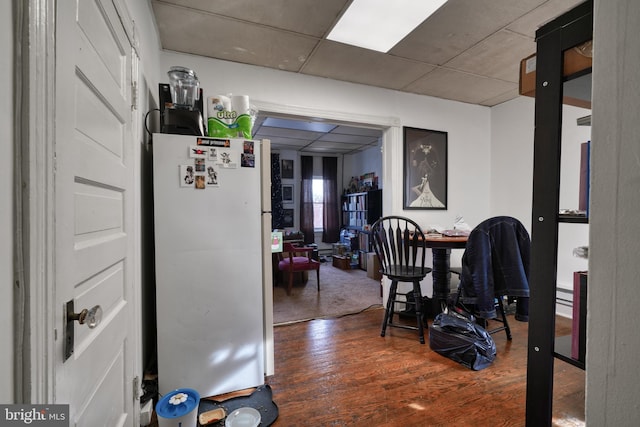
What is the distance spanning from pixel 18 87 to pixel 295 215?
19.0ft

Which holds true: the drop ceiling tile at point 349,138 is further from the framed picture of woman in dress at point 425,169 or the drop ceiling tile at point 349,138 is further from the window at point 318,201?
the framed picture of woman in dress at point 425,169

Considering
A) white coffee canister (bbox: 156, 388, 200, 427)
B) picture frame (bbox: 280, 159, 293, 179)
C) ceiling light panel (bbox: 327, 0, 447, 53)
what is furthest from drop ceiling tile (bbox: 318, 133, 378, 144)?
white coffee canister (bbox: 156, 388, 200, 427)

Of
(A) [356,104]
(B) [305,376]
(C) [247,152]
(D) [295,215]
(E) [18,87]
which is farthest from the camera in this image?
(D) [295,215]

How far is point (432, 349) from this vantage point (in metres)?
2.14

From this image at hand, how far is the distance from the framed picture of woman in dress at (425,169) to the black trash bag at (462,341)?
4.36ft

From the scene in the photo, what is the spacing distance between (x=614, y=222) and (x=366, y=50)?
2.21 meters

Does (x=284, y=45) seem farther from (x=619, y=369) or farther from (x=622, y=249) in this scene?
(x=619, y=369)

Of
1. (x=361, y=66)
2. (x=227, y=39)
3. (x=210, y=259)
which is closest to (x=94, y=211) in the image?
(x=210, y=259)

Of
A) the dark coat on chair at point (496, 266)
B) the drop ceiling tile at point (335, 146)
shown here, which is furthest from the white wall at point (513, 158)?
the drop ceiling tile at point (335, 146)

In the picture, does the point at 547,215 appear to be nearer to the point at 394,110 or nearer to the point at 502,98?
the point at 394,110

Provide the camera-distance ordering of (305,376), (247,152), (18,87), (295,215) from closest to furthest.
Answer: (18,87), (247,152), (305,376), (295,215)

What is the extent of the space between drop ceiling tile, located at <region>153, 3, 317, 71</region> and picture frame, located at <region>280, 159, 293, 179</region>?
3.69 m

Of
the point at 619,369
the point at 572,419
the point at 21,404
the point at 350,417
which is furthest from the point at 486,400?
the point at 21,404

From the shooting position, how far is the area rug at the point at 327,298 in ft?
9.68
